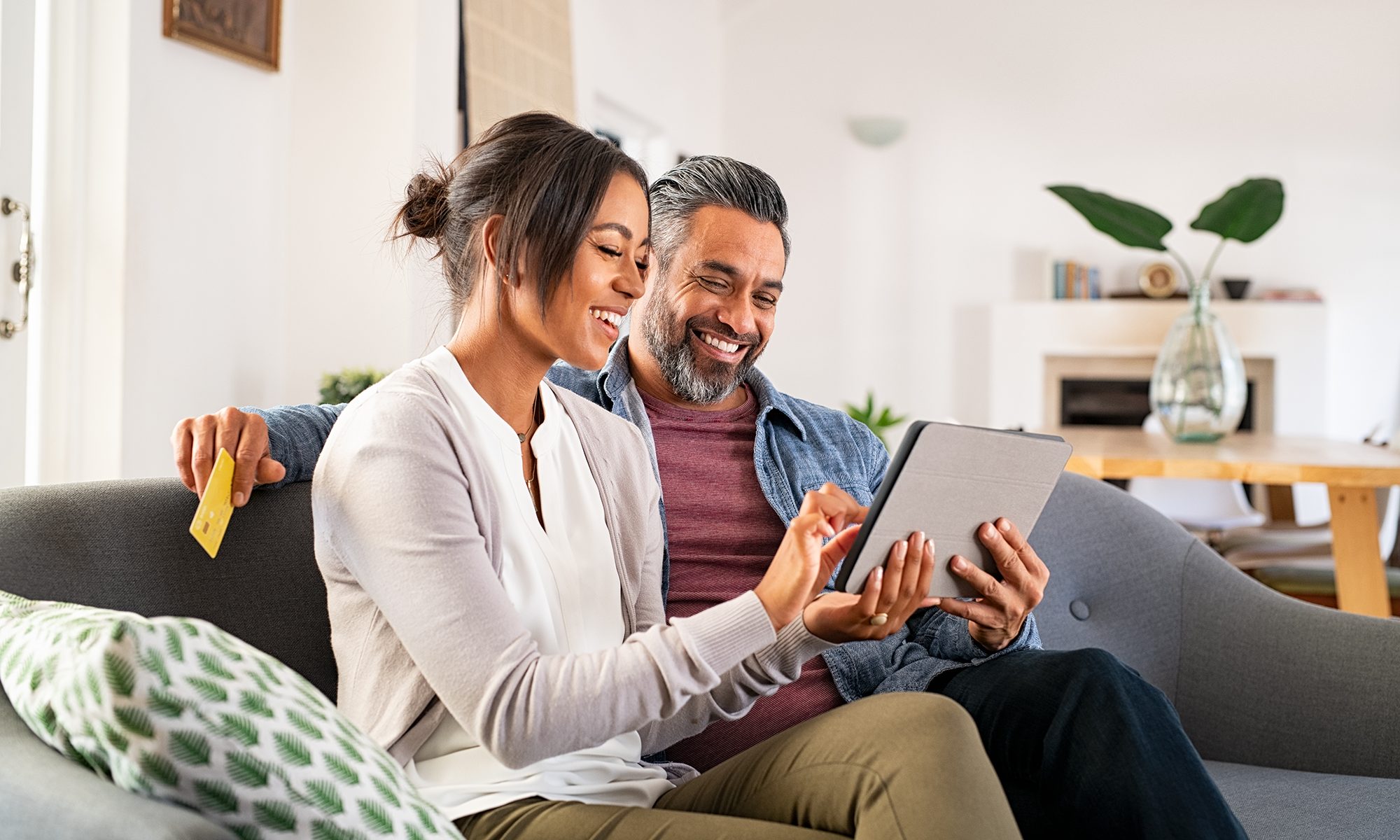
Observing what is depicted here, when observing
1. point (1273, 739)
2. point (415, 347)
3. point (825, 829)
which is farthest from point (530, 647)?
point (415, 347)

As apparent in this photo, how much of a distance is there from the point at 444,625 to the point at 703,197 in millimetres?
896

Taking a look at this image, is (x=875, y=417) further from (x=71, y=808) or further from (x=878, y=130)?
(x=71, y=808)

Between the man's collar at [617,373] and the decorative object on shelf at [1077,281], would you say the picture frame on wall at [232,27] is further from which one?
the decorative object on shelf at [1077,281]

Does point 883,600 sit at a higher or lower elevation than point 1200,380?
lower

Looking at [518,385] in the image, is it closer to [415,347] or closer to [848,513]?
[848,513]

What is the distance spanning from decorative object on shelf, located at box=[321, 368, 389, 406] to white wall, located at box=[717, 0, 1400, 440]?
132 inches

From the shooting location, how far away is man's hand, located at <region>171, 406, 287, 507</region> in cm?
115

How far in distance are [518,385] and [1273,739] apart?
1.12 metres

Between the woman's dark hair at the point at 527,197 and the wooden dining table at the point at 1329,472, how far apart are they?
1.43 meters

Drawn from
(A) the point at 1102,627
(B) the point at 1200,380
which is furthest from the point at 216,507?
(B) the point at 1200,380

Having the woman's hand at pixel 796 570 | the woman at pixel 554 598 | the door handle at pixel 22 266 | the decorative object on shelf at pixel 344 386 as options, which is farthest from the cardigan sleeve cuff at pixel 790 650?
the door handle at pixel 22 266

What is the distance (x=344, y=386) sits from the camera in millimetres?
2775

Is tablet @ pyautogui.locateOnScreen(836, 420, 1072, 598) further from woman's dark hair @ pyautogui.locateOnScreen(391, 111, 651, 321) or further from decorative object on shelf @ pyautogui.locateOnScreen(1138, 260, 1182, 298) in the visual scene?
decorative object on shelf @ pyautogui.locateOnScreen(1138, 260, 1182, 298)

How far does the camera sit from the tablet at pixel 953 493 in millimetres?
1082
